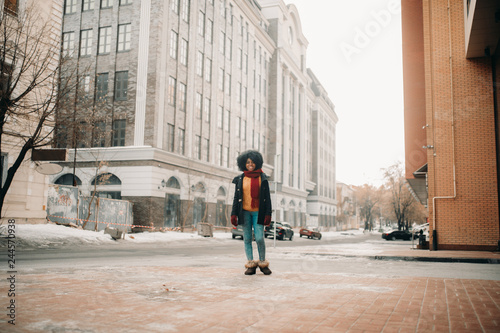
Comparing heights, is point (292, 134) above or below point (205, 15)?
below

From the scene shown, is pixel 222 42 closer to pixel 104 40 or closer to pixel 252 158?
pixel 104 40

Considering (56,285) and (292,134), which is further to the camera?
(292,134)

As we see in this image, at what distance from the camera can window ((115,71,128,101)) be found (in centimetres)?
3186

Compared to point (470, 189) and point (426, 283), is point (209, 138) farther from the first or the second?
point (426, 283)

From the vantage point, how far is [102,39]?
33094 mm

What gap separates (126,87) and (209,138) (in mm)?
9507

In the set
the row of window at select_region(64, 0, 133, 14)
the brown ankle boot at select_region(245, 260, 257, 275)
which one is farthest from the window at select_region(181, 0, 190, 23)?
the brown ankle boot at select_region(245, 260, 257, 275)

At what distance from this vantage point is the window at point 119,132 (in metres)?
31.5

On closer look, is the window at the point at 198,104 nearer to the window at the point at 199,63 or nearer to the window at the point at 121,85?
the window at the point at 199,63

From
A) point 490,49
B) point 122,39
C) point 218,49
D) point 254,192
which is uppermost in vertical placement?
point 218,49

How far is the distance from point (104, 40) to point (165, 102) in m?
6.88

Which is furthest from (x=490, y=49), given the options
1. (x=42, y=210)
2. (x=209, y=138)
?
(x=209, y=138)

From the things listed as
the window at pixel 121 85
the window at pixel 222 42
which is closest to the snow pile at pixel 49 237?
the window at pixel 121 85

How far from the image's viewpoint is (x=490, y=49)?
15.1m
